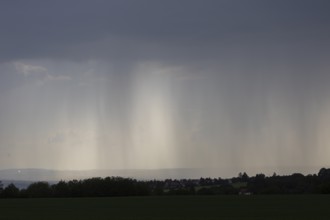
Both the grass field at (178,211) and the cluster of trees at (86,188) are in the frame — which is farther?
the cluster of trees at (86,188)

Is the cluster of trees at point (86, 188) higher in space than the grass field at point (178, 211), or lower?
higher

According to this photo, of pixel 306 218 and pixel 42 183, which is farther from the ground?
pixel 42 183

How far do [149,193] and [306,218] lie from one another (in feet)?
331

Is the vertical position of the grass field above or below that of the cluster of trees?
below

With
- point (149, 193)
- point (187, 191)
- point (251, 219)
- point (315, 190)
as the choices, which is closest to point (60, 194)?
point (149, 193)

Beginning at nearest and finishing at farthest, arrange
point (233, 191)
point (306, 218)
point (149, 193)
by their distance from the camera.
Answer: point (306, 218), point (149, 193), point (233, 191)

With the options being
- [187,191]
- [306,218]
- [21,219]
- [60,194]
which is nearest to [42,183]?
[60,194]

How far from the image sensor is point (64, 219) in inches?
1885

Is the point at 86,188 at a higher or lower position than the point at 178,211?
higher

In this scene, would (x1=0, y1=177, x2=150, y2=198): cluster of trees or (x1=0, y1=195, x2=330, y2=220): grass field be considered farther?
(x1=0, y1=177, x2=150, y2=198): cluster of trees

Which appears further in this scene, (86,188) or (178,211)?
(86,188)

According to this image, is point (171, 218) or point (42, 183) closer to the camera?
point (171, 218)

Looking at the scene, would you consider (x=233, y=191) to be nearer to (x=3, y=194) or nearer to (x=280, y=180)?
(x=280, y=180)

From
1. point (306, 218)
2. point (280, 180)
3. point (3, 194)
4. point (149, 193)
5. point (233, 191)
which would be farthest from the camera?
point (280, 180)
